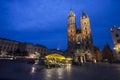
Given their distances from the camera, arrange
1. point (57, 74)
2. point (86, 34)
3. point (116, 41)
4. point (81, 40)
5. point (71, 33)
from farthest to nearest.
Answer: point (71, 33) → point (81, 40) → point (86, 34) → point (116, 41) → point (57, 74)

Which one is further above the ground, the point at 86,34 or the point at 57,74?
the point at 86,34

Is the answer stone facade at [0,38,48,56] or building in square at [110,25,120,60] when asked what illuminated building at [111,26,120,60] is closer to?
building in square at [110,25,120,60]

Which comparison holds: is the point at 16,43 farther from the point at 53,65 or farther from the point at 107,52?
the point at 53,65

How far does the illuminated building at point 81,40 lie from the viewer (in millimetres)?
107037

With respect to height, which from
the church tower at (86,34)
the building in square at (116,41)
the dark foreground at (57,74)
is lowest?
A: the dark foreground at (57,74)

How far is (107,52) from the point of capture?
268 feet

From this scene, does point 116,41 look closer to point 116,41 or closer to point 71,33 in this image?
point 116,41

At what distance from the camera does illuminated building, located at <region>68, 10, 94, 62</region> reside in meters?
107

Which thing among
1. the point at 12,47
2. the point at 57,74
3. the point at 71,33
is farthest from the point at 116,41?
the point at 12,47

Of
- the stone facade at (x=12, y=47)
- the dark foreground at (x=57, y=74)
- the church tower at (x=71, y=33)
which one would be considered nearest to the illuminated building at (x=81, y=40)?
the church tower at (x=71, y=33)

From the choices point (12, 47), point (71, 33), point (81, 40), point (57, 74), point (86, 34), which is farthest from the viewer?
point (71, 33)

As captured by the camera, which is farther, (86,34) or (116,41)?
(86,34)

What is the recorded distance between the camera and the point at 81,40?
118m

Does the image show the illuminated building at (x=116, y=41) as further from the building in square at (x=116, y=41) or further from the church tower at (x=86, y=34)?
the church tower at (x=86, y=34)
